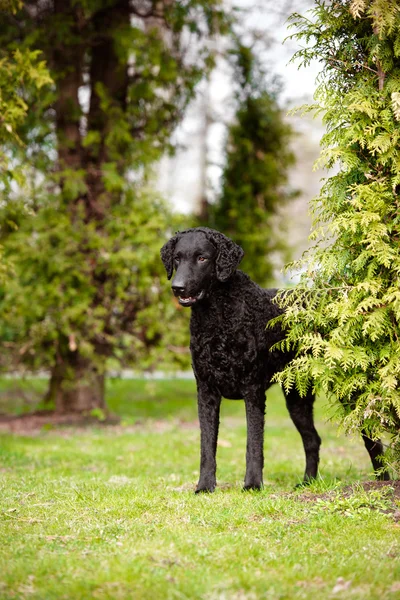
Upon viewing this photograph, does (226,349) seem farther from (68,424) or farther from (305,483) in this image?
(68,424)

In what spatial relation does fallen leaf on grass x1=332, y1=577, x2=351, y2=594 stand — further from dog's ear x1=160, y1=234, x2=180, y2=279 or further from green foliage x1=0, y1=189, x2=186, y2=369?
green foliage x1=0, y1=189, x2=186, y2=369

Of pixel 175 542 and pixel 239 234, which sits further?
pixel 239 234

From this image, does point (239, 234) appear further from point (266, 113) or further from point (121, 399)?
point (121, 399)

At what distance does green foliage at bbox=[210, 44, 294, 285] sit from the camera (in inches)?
615

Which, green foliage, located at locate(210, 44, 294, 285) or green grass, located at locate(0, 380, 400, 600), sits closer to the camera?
green grass, located at locate(0, 380, 400, 600)

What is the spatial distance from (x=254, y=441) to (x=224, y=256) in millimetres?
1588

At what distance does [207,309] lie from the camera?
18.6ft

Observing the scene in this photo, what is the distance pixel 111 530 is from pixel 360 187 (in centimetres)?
312

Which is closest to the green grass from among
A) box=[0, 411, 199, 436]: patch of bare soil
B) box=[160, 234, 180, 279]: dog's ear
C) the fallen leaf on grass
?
the fallen leaf on grass

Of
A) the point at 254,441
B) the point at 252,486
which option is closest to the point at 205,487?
the point at 252,486

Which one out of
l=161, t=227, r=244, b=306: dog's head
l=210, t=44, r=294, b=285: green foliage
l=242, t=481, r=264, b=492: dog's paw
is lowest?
l=242, t=481, r=264, b=492: dog's paw

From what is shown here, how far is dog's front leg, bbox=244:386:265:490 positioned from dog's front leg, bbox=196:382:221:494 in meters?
0.28

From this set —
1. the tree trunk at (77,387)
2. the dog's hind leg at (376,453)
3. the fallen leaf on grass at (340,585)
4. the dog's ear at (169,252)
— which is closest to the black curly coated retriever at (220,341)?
the dog's ear at (169,252)

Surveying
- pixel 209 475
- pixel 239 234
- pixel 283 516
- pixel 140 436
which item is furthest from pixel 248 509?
pixel 239 234
